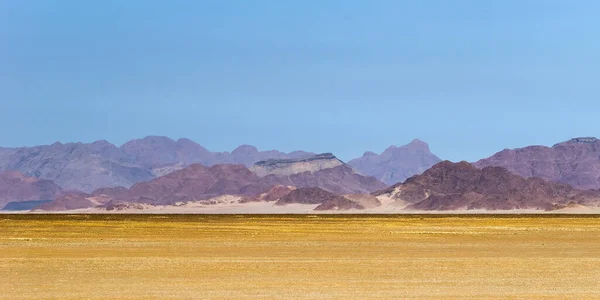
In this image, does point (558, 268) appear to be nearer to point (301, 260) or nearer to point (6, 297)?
point (301, 260)

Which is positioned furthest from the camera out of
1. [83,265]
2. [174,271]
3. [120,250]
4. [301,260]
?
[120,250]

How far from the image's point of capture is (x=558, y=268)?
37.8 metres

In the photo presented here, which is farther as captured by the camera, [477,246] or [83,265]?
[477,246]

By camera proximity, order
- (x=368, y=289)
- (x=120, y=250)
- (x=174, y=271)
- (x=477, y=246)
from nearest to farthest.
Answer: (x=368, y=289) < (x=174, y=271) < (x=120, y=250) < (x=477, y=246)

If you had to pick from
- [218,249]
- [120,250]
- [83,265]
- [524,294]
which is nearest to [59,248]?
[120,250]

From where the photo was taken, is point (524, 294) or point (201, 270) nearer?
point (524, 294)

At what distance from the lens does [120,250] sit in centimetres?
4844

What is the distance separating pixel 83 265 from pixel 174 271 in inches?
182

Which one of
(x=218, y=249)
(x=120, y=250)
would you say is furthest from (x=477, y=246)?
(x=120, y=250)

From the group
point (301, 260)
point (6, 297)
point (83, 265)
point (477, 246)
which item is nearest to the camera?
point (6, 297)

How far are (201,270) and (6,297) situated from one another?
9.67 metres

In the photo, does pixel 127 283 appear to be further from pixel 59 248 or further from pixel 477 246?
pixel 477 246

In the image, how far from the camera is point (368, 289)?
2977 centimetres

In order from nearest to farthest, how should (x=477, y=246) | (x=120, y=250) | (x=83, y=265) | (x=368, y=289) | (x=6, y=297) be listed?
1. (x=6, y=297)
2. (x=368, y=289)
3. (x=83, y=265)
4. (x=120, y=250)
5. (x=477, y=246)
